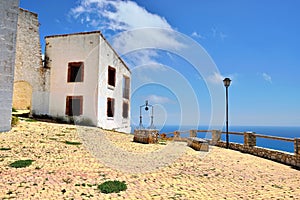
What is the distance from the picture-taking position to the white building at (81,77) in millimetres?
19703

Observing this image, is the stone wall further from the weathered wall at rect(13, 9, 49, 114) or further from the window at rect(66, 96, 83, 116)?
the weathered wall at rect(13, 9, 49, 114)

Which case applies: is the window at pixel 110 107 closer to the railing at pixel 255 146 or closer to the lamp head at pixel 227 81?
the railing at pixel 255 146

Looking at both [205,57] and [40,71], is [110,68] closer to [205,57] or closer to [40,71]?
[40,71]

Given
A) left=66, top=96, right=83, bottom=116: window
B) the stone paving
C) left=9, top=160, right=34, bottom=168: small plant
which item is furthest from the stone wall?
left=66, top=96, right=83, bottom=116: window

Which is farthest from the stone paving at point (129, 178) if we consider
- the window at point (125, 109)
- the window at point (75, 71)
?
the window at point (125, 109)

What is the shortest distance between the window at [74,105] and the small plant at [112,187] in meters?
14.6

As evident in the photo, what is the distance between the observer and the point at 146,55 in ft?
55.4

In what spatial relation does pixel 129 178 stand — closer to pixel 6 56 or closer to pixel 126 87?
pixel 6 56

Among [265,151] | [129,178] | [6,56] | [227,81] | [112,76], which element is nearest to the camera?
[129,178]

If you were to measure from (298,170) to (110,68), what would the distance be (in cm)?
1635

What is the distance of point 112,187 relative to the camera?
590cm

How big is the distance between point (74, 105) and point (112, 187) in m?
15.6

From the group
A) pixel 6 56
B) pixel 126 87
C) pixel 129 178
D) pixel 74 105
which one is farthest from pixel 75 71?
pixel 129 178

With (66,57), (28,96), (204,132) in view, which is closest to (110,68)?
(66,57)
